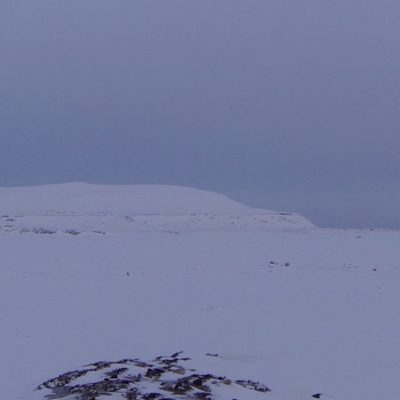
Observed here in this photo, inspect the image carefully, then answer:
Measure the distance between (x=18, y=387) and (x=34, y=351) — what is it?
1.73 meters

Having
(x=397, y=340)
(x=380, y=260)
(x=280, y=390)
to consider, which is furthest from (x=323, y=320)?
(x=380, y=260)

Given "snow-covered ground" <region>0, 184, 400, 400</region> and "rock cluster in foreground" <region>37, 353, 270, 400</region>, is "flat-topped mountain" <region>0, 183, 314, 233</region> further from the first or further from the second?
"rock cluster in foreground" <region>37, 353, 270, 400</region>

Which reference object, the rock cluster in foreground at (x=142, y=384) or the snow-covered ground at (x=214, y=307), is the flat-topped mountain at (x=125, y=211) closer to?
the snow-covered ground at (x=214, y=307)

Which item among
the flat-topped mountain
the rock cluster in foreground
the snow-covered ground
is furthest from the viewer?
the flat-topped mountain

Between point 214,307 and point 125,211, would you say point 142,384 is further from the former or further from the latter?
point 125,211

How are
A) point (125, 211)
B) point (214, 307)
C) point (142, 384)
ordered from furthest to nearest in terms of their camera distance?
point (125, 211) < point (214, 307) < point (142, 384)

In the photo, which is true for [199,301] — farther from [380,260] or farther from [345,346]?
[380,260]

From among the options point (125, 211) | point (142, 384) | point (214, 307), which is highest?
point (125, 211)

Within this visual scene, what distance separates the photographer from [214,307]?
1232 cm

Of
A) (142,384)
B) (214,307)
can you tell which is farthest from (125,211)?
(142,384)

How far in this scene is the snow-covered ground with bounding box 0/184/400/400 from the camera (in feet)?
27.9

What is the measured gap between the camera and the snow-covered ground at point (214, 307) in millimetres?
8516

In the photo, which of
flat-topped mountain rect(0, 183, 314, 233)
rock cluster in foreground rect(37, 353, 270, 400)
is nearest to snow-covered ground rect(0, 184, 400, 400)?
rock cluster in foreground rect(37, 353, 270, 400)

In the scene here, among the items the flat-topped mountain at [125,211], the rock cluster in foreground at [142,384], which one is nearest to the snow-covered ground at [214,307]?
the rock cluster in foreground at [142,384]
